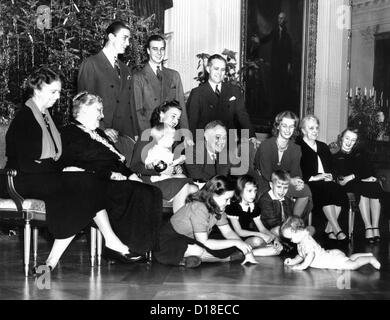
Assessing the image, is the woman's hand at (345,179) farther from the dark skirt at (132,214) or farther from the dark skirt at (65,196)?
the dark skirt at (65,196)

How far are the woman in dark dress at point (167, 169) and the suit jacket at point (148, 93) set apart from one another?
36 cm

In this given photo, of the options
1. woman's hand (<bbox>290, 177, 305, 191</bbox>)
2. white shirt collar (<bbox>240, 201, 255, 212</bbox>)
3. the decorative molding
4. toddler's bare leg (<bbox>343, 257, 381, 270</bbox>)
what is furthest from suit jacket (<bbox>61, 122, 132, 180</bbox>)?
the decorative molding

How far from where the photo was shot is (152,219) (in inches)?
222

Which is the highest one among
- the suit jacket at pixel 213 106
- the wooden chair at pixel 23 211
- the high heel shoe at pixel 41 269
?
Answer: the suit jacket at pixel 213 106

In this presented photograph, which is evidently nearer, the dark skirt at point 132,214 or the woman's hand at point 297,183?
the dark skirt at point 132,214

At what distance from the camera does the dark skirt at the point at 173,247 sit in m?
5.70

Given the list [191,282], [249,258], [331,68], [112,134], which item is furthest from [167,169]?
[331,68]

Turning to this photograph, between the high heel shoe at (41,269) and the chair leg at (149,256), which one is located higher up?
the high heel shoe at (41,269)

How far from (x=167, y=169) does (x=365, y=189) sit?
2.52 m

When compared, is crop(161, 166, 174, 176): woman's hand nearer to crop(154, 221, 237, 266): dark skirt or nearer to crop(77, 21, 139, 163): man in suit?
crop(77, 21, 139, 163): man in suit

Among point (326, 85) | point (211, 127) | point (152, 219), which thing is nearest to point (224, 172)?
point (211, 127)

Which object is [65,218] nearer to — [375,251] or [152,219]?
[152,219]

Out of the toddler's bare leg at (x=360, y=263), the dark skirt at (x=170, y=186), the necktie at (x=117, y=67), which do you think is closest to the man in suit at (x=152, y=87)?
the necktie at (x=117, y=67)

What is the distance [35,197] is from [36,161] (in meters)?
0.27
